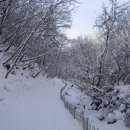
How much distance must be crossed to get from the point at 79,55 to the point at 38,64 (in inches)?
953

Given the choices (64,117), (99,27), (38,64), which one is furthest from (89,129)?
(38,64)

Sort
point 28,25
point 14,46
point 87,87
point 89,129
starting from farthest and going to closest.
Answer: point 14,46 < point 28,25 < point 87,87 < point 89,129

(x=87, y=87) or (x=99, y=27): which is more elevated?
(x=99, y=27)

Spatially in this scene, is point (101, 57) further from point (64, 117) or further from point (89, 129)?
point (89, 129)

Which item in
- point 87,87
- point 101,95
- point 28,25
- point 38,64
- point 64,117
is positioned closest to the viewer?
point 64,117

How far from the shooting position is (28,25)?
29.8 metres

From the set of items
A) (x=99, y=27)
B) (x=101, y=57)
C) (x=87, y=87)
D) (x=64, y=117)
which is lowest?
(x=64, y=117)

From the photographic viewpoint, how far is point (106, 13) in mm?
27031

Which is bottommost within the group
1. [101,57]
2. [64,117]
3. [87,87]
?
[64,117]

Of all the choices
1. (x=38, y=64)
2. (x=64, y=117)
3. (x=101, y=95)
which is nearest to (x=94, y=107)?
(x=101, y=95)

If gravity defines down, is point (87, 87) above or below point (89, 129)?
above

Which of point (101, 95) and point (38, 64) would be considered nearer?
point (101, 95)

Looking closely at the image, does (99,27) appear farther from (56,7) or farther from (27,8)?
(27,8)

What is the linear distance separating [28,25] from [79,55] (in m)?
5.85
